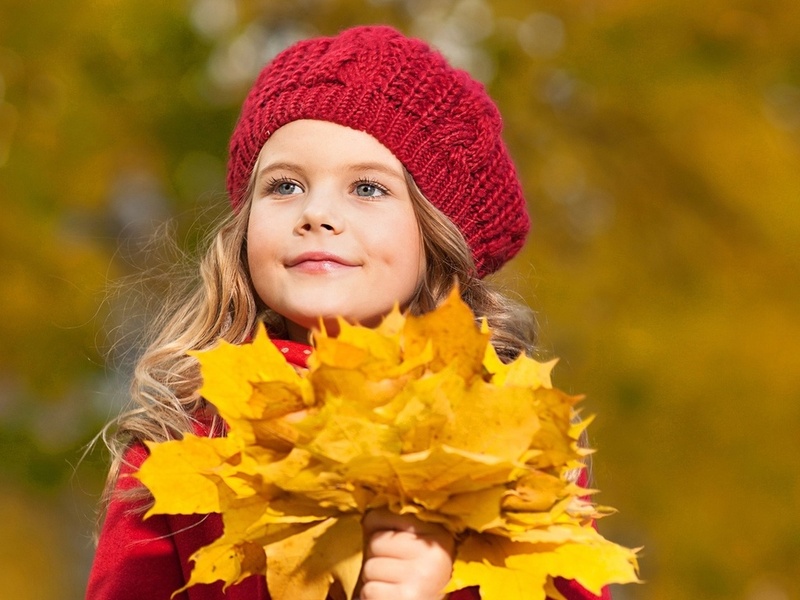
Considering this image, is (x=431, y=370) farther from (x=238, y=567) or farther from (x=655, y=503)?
(x=655, y=503)

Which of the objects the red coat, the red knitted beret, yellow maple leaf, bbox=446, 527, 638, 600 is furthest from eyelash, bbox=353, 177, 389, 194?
yellow maple leaf, bbox=446, 527, 638, 600

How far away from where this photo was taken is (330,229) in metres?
2.93

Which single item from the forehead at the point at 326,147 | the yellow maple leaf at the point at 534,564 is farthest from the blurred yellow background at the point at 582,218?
the yellow maple leaf at the point at 534,564

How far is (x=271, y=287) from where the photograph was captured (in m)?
3.00

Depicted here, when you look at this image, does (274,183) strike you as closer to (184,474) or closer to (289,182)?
(289,182)

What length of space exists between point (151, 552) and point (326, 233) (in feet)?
2.46

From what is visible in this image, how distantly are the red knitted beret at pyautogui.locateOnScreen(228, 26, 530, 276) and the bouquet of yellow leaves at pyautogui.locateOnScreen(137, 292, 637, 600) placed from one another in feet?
2.85

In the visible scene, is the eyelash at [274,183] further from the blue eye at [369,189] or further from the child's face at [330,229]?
the blue eye at [369,189]

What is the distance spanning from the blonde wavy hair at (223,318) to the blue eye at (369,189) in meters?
0.09

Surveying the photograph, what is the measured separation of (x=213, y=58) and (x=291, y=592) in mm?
4733

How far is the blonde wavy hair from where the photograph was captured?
10.1 ft

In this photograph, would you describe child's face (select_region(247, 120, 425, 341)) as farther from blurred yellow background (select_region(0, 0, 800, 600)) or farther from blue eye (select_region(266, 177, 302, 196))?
blurred yellow background (select_region(0, 0, 800, 600))

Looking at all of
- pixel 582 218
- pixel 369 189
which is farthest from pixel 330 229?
pixel 582 218

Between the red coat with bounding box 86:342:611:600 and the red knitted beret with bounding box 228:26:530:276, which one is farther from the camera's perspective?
the red knitted beret with bounding box 228:26:530:276
